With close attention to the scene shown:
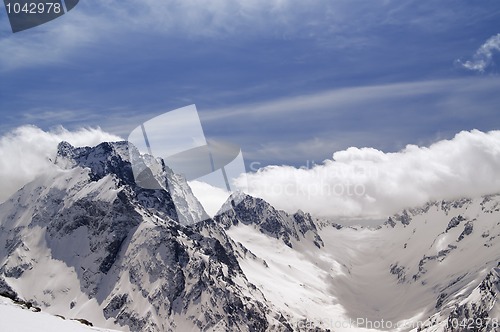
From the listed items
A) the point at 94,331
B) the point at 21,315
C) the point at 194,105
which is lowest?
the point at 94,331

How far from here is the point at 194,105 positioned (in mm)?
68250

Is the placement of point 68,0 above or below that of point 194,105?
above

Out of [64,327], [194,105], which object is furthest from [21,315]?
[194,105]

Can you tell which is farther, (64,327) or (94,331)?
(94,331)

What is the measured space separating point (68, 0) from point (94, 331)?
37.4m

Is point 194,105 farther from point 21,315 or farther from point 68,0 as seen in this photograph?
point 21,315

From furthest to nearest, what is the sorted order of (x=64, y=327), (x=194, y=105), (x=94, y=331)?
(x=194, y=105)
(x=94, y=331)
(x=64, y=327)

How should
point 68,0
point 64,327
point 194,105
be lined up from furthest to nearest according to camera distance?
point 194,105, point 68,0, point 64,327

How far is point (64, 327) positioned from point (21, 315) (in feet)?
14.4

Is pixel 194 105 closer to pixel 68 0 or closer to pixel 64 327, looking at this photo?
pixel 68 0

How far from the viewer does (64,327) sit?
5025 cm

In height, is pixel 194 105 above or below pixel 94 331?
above

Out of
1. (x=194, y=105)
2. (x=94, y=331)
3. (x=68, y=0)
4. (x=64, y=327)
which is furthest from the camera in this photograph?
(x=194, y=105)

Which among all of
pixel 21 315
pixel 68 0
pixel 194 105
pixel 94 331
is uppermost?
pixel 68 0
